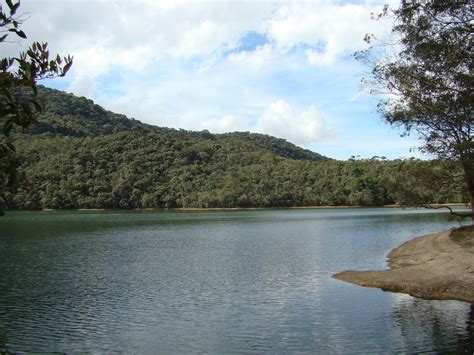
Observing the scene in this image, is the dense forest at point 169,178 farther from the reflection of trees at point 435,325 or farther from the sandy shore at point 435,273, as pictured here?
the reflection of trees at point 435,325

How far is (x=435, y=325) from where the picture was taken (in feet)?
58.9

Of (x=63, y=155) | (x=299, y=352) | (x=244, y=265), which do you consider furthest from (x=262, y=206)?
(x=299, y=352)

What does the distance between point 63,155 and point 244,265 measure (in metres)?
146

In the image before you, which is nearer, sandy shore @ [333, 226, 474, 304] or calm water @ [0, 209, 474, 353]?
calm water @ [0, 209, 474, 353]

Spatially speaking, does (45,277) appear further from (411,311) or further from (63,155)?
(63,155)

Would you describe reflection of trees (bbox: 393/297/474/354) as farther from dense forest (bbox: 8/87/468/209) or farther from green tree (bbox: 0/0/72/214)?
dense forest (bbox: 8/87/468/209)

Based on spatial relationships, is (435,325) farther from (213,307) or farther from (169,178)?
(169,178)

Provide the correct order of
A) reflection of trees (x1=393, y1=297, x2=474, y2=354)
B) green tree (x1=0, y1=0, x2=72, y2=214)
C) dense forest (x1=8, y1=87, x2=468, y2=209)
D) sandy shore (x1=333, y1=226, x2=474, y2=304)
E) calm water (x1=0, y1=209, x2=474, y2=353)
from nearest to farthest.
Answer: green tree (x1=0, y1=0, x2=72, y2=214)
reflection of trees (x1=393, y1=297, x2=474, y2=354)
calm water (x1=0, y1=209, x2=474, y2=353)
sandy shore (x1=333, y1=226, x2=474, y2=304)
dense forest (x1=8, y1=87, x2=468, y2=209)

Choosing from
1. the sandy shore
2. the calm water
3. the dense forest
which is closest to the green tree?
the calm water

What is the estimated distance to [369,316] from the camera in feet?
65.0

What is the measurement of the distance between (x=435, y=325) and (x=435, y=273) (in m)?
8.15

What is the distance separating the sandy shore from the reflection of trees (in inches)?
51.9

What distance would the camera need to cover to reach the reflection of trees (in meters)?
15.5

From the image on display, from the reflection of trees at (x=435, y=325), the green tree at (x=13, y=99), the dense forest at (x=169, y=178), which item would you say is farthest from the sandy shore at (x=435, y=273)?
the dense forest at (x=169, y=178)
